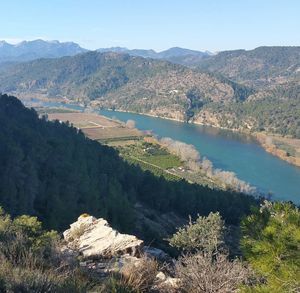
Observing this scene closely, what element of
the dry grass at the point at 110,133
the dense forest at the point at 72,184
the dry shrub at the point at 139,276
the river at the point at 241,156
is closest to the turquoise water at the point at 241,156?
the river at the point at 241,156

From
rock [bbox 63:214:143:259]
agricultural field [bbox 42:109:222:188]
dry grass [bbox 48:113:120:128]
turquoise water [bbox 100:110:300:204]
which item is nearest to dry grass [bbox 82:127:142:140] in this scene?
agricultural field [bbox 42:109:222:188]

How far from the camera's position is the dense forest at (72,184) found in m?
29.3

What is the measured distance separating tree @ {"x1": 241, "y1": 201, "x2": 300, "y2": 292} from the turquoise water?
6467 centimetres

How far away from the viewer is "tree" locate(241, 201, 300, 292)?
204 inches

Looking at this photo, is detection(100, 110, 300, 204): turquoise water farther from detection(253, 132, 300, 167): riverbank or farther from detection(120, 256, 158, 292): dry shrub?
detection(120, 256, 158, 292): dry shrub

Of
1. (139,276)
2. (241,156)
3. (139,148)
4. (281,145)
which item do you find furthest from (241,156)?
(139,276)

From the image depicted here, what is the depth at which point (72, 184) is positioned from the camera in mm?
34438

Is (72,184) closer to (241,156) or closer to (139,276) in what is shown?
(139,276)

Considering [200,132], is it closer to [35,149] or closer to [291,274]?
[35,149]

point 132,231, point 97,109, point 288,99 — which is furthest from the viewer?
point 97,109

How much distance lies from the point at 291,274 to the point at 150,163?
7644 cm

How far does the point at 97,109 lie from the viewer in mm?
186250

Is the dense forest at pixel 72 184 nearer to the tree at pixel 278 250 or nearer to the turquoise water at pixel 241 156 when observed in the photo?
the tree at pixel 278 250

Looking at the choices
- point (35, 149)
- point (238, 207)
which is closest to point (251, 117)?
point (238, 207)
